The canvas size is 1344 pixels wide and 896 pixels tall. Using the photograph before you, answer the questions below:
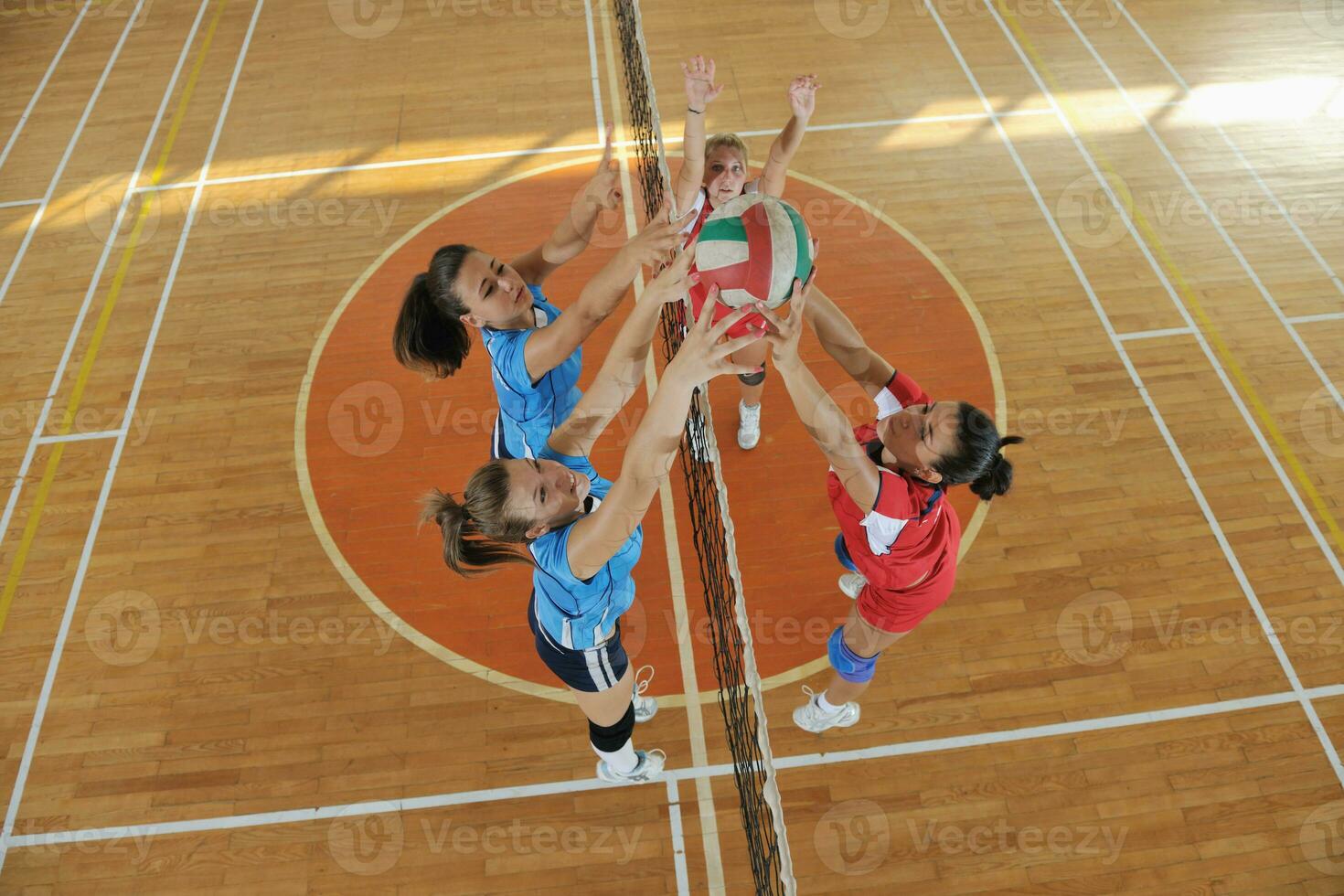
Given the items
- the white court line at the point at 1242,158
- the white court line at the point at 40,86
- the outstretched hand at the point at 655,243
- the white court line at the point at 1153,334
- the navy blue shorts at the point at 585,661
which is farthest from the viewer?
the white court line at the point at 40,86

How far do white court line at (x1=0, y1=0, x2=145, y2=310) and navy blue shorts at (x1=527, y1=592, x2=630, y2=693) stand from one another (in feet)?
23.1

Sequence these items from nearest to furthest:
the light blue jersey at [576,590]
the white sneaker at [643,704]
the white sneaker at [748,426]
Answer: the light blue jersey at [576,590] < the white sneaker at [643,704] < the white sneaker at [748,426]

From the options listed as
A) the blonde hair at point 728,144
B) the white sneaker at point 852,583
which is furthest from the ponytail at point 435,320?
the white sneaker at point 852,583

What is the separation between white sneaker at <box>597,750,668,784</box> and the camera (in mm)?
4801

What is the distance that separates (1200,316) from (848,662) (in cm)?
510

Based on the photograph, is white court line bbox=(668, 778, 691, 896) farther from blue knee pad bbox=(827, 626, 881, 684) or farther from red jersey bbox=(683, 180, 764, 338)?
red jersey bbox=(683, 180, 764, 338)

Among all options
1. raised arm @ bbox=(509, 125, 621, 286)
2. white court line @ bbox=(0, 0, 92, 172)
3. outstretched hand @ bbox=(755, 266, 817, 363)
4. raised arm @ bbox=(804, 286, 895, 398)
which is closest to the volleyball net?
raised arm @ bbox=(804, 286, 895, 398)

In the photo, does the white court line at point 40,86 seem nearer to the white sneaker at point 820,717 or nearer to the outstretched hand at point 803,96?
the outstretched hand at point 803,96

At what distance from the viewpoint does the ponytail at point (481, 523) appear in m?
3.12

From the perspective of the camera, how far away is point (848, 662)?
444cm

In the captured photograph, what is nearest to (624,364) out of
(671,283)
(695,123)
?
(671,283)

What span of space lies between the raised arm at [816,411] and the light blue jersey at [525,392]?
124 centimetres

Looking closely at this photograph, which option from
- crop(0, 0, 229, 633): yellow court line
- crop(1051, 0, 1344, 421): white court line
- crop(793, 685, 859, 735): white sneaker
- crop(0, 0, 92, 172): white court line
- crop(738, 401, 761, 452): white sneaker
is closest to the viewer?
crop(793, 685, 859, 735): white sneaker

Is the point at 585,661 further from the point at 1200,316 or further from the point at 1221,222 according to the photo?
the point at 1221,222
